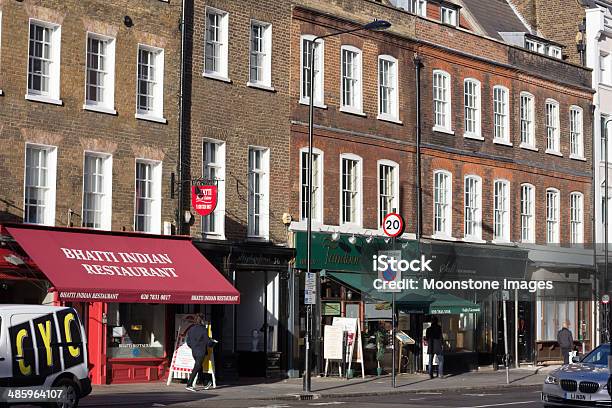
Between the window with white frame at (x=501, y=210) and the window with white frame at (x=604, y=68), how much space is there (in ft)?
29.3

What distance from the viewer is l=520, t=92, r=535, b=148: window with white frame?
47000mm

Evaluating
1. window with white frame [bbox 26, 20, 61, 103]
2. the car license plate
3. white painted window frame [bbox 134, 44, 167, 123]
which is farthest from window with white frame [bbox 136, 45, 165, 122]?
the car license plate

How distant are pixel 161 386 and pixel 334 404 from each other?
571cm

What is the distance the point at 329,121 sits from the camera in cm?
3803

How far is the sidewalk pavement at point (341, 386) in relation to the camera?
1162 inches

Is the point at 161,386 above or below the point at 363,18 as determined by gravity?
below

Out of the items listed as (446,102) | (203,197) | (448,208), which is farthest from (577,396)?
(446,102)

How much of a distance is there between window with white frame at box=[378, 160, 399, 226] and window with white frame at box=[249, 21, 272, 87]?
564 centimetres

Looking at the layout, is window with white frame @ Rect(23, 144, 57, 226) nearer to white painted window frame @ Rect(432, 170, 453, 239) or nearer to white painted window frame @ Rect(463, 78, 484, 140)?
white painted window frame @ Rect(432, 170, 453, 239)

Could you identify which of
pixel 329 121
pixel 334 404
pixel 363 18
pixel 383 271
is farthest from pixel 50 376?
pixel 363 18

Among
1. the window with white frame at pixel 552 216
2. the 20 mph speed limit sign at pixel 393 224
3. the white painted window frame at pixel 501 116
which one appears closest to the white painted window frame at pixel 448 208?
the white painted window frame at pixel 501 116

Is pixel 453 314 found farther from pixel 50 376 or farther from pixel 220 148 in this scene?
pixel 50 376

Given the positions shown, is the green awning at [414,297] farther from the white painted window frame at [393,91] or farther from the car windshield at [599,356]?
the car windshield at [599,356]

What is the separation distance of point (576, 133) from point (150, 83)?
22973 millimetres
